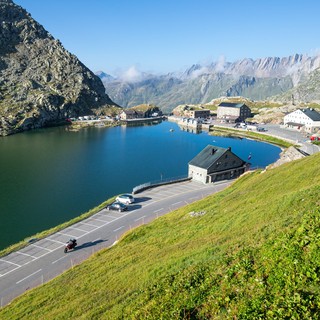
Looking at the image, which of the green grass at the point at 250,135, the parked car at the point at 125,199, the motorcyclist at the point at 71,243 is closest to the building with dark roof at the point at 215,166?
the parked car at the point at 125,199

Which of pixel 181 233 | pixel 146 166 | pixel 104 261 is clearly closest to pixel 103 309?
pixel 104 261

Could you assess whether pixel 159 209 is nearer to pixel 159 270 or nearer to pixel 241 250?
pixel 159 270

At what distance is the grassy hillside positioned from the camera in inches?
535

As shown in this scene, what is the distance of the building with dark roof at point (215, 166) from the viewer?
6669 centimetres

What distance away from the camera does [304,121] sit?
162125 millimetres

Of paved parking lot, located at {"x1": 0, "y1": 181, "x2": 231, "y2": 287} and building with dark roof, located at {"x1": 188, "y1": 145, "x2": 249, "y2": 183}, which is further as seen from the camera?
building with dark roof, located at {"x1": 188, "y1": 145, "x2": 249, "y2": 183}

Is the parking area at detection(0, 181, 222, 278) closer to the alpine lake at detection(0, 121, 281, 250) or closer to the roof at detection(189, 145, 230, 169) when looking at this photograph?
the roof at detection(189, 145, 230, 169)

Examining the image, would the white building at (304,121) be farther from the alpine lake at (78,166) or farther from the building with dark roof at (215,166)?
the building with dark roof at (215,166)

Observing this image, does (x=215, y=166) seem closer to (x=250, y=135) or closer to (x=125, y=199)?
(x=125, y=199)

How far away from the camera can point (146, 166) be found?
324 ft

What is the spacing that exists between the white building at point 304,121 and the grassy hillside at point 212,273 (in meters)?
133

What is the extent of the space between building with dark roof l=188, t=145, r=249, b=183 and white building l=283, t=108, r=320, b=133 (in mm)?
101574

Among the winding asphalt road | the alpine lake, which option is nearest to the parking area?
the winding asphalt road

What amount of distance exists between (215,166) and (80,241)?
35.2m
